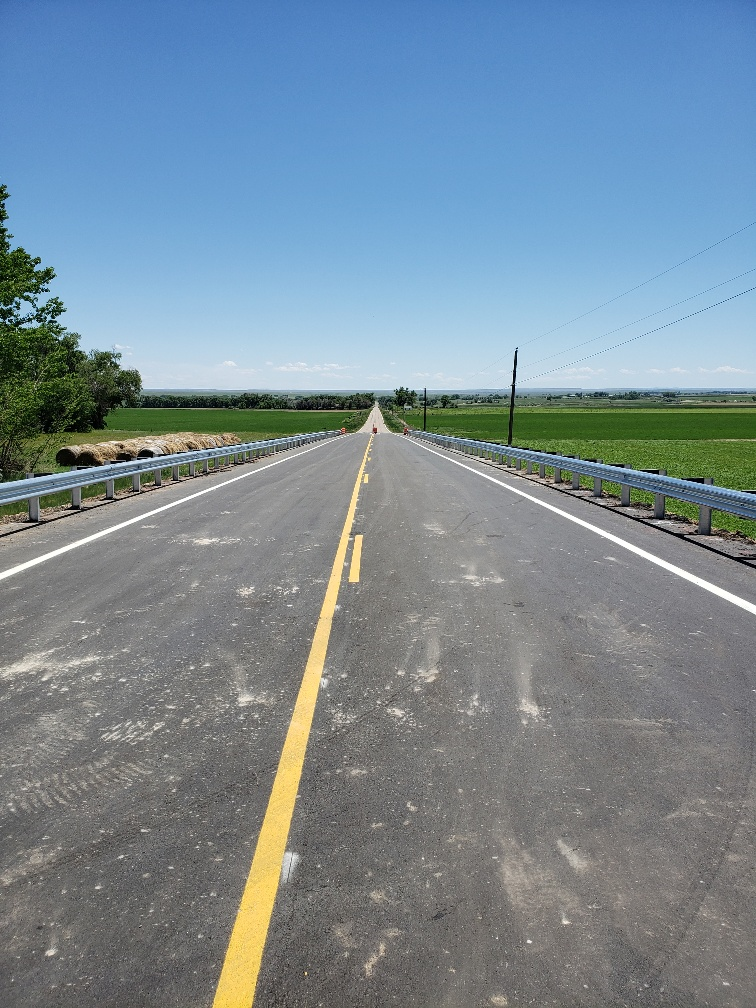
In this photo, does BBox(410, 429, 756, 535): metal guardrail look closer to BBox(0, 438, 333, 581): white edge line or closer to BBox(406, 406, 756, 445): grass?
BBox(0, 438, 333, 581): white edge line

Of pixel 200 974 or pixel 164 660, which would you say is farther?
pixel 164 660

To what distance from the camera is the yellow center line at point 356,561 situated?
805 centimetres

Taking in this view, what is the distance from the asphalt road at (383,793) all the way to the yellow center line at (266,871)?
0.05ft

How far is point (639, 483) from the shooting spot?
527 inches

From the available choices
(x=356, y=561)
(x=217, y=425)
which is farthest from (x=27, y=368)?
(x=217, y=425)

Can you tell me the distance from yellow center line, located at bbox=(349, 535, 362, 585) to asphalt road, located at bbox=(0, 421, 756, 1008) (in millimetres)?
438

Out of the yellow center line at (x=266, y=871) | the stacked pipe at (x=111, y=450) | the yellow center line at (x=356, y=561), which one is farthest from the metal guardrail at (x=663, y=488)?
the stacked pipe at (x=111, y=450)

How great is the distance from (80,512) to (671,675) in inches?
473

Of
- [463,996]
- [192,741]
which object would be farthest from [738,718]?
[192,741]

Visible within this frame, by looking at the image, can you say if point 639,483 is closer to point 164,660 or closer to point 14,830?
point 164,660

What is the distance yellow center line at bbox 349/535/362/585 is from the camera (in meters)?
8.05

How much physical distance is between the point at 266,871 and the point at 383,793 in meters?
0.79

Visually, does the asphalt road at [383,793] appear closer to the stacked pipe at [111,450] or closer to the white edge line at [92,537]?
the white edge line at [92,537]

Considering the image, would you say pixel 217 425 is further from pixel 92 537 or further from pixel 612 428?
pixel 92 537
